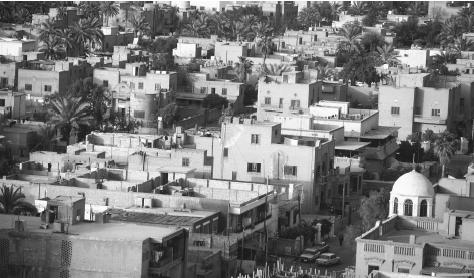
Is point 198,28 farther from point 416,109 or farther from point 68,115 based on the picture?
point 68,115

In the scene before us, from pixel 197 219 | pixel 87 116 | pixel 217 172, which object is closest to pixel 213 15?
pixel 87 116

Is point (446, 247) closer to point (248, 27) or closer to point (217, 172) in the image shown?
point (217, 172)

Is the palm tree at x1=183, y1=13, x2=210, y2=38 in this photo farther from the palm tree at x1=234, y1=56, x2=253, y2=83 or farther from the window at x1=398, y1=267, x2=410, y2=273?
the window at x1=398, y1=267, x2=410, y2=273

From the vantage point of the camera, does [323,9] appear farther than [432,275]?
Yes

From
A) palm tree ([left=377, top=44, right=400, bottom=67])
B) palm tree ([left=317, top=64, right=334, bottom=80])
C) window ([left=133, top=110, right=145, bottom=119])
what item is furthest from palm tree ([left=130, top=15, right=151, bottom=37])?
window ([left=133, top=110, right=145, bottom=119])

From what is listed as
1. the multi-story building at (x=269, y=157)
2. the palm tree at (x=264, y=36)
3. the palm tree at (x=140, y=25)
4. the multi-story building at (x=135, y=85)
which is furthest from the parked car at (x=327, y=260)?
the palm tree at (x=140, y=25)

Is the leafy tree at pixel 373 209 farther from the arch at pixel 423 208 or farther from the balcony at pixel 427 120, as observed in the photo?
the balcony at pixel 427 120
